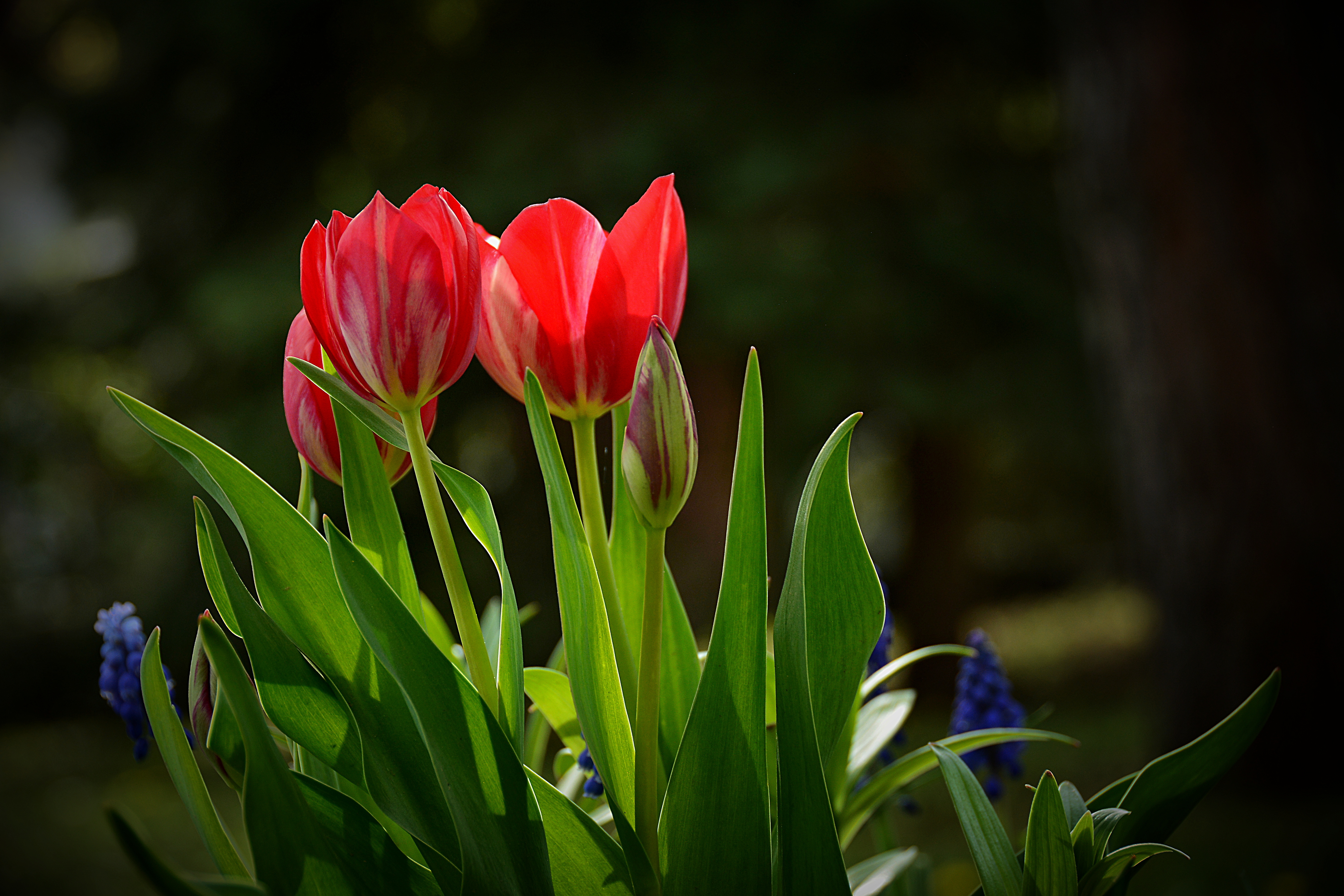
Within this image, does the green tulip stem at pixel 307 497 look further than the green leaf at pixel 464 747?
Yes

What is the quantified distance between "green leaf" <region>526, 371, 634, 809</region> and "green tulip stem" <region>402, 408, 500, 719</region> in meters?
0.05

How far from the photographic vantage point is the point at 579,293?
0.55 meters

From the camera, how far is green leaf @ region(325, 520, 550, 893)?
49 cm

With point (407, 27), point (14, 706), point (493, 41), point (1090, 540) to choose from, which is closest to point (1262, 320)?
point (493, 41)

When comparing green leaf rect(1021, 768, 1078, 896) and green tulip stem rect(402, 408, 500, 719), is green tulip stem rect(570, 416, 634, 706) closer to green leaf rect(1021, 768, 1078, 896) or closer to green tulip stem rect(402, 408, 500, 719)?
green tulip stem rect(402, 408, 500, 719)

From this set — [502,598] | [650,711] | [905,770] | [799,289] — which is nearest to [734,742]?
[650,711]

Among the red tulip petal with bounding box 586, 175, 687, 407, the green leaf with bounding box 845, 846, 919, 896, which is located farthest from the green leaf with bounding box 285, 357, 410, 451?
the green leaf with bounding box 845, 846, 919, 896

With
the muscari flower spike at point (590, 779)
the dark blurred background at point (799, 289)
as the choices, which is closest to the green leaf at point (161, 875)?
the muscari flower spike at point (590, 779)

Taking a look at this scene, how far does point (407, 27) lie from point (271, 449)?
267 centimetres

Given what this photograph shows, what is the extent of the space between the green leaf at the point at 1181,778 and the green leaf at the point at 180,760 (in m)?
0.51

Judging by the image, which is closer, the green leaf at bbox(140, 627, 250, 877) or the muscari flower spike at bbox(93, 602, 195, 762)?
the green leaf at bbox(140, 627, 250, 877)

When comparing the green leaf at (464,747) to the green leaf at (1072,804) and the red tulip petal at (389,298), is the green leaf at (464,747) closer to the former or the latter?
the red tulip petal at (389,298)

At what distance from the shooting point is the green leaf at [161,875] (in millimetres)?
400

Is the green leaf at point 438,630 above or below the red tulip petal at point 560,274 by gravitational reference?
below
